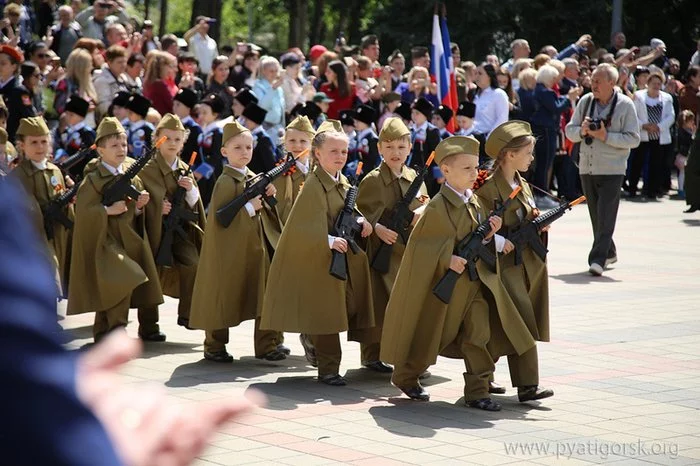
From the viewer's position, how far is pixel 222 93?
56.7 ft

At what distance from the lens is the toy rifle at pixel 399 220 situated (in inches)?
344

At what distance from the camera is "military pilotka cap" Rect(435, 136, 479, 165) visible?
772cm

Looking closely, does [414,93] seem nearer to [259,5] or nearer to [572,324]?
[572,324]

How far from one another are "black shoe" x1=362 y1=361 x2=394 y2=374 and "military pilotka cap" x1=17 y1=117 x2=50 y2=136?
3633 millimetres

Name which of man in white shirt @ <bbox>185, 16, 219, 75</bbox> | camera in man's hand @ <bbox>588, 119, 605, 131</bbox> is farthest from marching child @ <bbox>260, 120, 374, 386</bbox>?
man in white shirt @ <bbox>185, 16, 219, 75</bbox>

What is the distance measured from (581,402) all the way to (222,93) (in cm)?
1064

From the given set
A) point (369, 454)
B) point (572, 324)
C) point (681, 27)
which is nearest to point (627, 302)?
point (572, 324)

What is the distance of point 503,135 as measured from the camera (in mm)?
8133

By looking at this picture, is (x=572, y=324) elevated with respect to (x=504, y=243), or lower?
lower

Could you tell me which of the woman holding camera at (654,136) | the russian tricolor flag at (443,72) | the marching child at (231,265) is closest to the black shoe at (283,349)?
the marching child at (231,265)

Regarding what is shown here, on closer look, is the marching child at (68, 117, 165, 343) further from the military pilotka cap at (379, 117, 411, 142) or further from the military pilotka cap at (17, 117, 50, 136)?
the military pilotka cap at (379, 117, 411, 142)

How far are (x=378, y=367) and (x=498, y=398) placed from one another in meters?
1.20

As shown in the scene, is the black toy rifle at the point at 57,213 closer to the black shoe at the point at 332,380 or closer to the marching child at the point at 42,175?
the marching child at the point at 42,175

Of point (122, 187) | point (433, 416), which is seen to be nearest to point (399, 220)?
point (433, 416)
